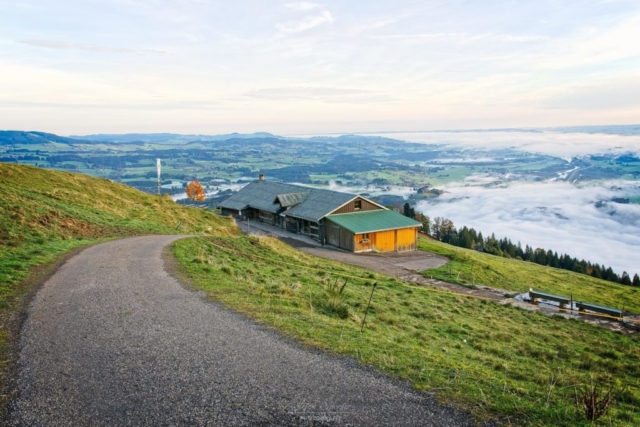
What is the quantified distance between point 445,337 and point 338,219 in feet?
100

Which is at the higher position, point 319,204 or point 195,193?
point 319,204

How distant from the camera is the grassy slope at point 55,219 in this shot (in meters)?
14.5

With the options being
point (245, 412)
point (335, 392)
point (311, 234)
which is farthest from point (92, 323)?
point (311, 234)

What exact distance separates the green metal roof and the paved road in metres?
31.7

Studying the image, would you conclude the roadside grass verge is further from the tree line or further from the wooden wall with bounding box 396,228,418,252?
the tree line

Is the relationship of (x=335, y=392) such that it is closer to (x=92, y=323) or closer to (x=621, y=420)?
(x=621, y=420)

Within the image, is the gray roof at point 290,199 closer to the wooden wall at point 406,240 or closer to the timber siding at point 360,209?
the timber siding at point 360,209

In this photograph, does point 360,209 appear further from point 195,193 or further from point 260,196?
point 195,193

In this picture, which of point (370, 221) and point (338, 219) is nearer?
point (338, 219)

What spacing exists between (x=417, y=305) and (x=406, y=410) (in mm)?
13662

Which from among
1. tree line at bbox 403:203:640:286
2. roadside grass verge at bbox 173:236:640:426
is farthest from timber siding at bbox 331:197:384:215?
tree line at bbox 403:203:640:286

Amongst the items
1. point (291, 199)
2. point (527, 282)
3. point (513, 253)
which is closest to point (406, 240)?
point (527, 282)

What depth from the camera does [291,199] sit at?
5319cm

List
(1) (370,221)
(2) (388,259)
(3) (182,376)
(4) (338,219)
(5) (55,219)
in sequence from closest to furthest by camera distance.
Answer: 1. (3) (182,376)
2. (5) (55,219)
3. (2) (388,259)
4. (4) (338,219)
5. (1) (370,221)
